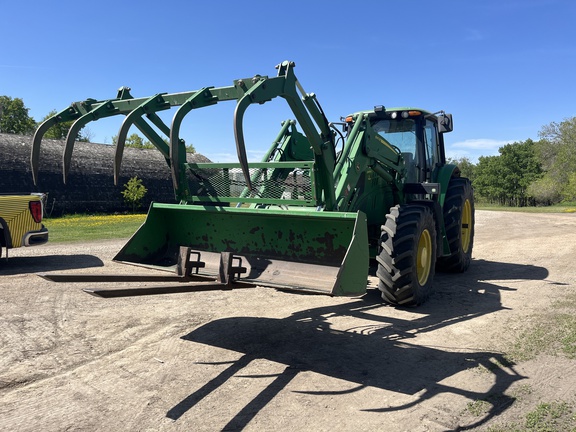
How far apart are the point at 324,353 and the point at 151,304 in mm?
2836

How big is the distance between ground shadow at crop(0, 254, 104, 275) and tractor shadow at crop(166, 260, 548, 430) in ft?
17.3

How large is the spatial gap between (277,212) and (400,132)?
368 cm

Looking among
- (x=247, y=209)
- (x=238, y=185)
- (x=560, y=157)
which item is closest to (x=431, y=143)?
(x=238, y=185)

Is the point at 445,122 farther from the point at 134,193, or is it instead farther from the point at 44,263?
the point at 134,193

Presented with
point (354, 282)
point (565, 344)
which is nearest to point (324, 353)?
point (354, 282)

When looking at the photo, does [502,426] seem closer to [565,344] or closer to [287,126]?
[565,344]

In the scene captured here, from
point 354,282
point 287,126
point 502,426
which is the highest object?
point 287,126

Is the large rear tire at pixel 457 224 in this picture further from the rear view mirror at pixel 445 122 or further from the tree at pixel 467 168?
the tree at pixel 467 168

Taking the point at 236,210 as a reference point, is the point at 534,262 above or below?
below

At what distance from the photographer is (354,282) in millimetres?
4328

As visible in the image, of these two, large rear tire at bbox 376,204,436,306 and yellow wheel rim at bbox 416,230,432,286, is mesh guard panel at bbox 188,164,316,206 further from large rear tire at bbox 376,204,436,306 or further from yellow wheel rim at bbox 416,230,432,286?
yellow wheel rim at bbox 416,230,432,286

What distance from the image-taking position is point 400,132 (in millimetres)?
7930

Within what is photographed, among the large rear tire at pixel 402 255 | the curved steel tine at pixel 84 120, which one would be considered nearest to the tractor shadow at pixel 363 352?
the large rear tire at pixel 402 255

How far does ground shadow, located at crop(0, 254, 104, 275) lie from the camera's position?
9.20m
